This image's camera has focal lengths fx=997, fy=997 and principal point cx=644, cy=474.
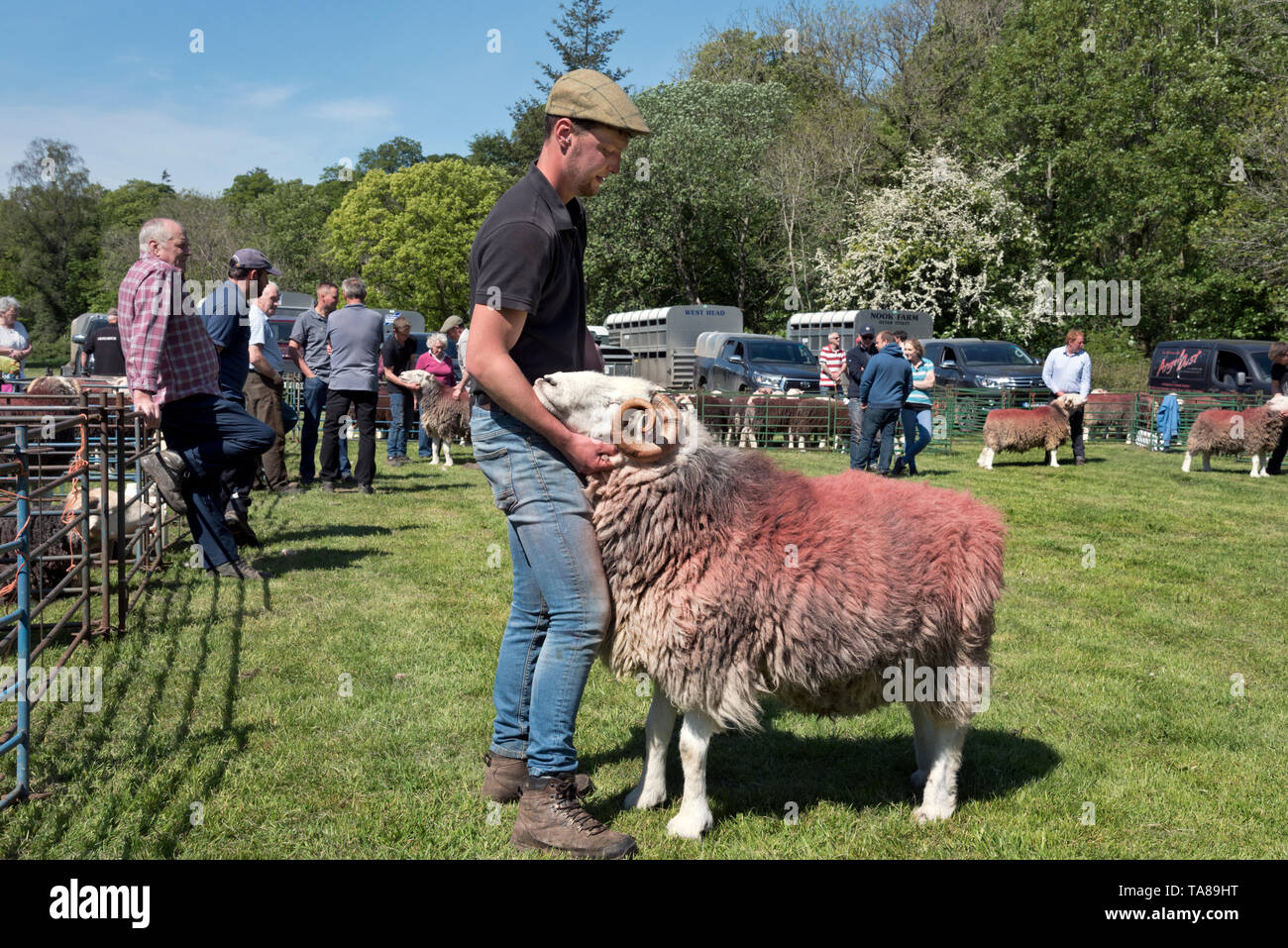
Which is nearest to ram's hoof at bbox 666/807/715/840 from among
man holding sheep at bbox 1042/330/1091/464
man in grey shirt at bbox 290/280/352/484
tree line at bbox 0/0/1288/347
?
man in grey shirt at bbox 290/280/352/484

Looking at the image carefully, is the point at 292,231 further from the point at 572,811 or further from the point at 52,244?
the point at 572,811

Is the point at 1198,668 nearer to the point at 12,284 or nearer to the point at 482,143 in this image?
the point at 482,143

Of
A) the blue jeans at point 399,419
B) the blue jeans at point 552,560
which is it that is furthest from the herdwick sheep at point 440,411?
the blue jeans at point 552,560

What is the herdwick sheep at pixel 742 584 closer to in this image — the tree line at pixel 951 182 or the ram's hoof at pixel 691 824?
the ram's hoof at pixel 691 824

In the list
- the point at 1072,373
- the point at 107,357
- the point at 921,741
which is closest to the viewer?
the point at 921,741

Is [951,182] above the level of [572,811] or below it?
above

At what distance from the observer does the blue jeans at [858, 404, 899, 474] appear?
48.2 ft

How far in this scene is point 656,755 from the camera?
154 inches

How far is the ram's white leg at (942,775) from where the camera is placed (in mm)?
3957

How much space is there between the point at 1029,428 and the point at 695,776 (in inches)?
628

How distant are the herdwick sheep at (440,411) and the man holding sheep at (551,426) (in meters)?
12.6

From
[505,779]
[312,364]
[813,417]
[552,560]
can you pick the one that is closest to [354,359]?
[312,364]

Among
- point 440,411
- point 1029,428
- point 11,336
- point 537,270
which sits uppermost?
point 11,336
